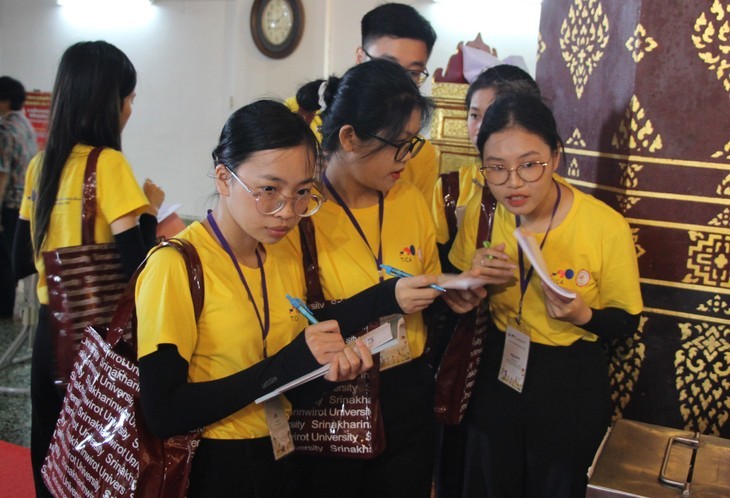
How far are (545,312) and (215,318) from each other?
33.7 inches

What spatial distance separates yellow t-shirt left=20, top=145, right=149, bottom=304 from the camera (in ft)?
7.04

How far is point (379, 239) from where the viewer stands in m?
1.82

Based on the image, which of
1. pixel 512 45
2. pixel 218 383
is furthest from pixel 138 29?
pixel 218 383

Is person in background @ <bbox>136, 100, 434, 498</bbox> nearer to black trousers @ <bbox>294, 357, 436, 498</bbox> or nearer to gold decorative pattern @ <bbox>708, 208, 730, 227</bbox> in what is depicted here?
black trousers @ <bbox>294, 357, 436, 498</bbox>

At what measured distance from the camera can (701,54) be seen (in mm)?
1961

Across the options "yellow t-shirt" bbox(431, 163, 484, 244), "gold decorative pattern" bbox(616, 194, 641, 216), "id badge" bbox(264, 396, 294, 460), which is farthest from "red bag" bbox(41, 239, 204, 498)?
"gold decorative pattern" bbox(616, 194, 641, 216)

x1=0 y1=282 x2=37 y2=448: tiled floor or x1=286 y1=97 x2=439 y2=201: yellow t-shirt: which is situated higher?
x1=286 y1=97 x2=439 y2=201: yellow t-shirt

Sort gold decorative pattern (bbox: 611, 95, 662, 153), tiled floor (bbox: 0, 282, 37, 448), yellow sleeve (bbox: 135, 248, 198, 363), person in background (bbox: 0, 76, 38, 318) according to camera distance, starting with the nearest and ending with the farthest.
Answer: yellow sleeve (bbox: 135, 248, 198, 363) → gold decorative pattern (bbox: 611, 95, 662, 153) → tiled floor (bbox: 0, 282, 37, 448) → person in background (bbox: 0, 76, 38, 318)

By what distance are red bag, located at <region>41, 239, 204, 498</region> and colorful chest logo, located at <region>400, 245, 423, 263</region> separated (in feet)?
1.87

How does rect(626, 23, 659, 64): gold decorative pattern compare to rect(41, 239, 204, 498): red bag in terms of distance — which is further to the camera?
rect(626, 23, 659, 64): gold decorative pattern

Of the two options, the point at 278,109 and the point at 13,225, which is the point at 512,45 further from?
the point at 278,109

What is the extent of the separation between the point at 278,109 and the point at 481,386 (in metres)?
0.94

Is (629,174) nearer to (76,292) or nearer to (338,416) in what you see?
(338,416)

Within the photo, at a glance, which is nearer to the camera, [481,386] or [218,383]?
[218,383]
